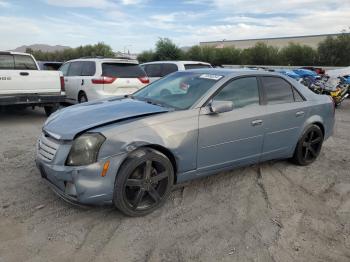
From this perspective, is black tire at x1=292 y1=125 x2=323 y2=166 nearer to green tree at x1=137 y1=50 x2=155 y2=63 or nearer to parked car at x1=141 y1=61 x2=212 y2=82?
parked car at x1=141 y1=61 x2=212 y2=82

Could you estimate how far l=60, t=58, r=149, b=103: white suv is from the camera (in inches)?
359

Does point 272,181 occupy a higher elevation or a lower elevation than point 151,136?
lower

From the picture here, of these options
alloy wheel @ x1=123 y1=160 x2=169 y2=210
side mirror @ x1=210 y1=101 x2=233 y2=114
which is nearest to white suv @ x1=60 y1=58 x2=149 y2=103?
side mirror @ x1=210 y1=101 x2=233 y2=114

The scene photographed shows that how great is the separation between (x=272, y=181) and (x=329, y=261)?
1.82m

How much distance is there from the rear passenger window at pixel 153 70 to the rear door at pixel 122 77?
1944 millimetres

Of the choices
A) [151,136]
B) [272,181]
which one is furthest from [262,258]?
[272,181]

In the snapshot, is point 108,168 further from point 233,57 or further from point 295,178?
point 233,57

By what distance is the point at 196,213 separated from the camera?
3.83m

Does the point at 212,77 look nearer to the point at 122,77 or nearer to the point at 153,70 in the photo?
the point at 122,77

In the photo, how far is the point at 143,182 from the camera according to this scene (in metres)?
3.65

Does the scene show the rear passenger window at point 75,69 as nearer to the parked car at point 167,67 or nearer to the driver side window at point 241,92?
the parked car at point 167,67

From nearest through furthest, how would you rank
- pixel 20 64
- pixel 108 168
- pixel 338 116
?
pixel 108 168
pixel 20 64
pixel 338 116

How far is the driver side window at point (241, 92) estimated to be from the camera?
172 inches

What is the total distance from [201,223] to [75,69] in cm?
791
